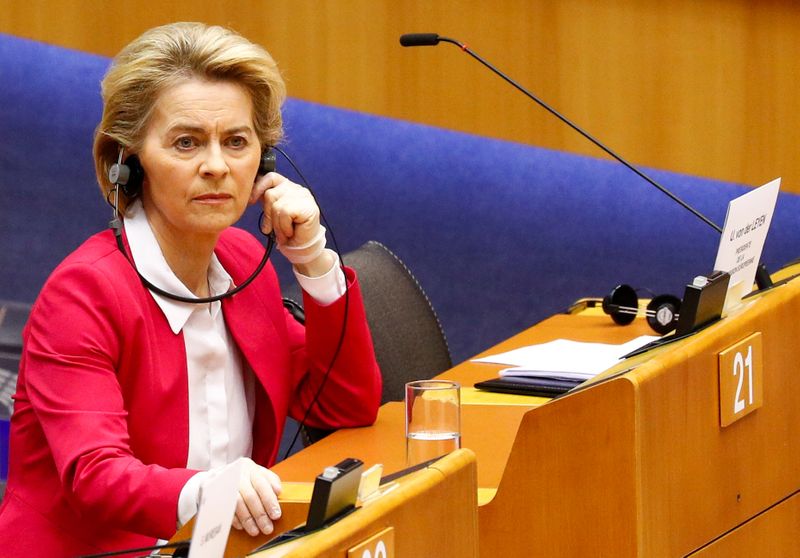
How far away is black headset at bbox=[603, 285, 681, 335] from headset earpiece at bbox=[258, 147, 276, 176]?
0.77 metres

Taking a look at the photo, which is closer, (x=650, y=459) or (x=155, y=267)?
(x=650, y=459)

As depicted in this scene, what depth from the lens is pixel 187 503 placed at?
1621 millimetres

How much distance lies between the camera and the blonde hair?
6.25ft

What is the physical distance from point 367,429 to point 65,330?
1.78 ft

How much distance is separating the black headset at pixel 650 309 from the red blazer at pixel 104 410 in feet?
2.59

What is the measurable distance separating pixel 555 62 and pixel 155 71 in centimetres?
214

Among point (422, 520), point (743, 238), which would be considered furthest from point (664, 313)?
point (422, 520)

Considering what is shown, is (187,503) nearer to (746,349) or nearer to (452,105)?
(746,349)

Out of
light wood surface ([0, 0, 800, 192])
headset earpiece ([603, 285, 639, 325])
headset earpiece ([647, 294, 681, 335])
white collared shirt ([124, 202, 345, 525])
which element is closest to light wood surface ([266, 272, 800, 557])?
white collared shirt ([124, 202, 345, 525])

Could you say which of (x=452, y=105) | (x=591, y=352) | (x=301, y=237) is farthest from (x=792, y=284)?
(x=452, y=105)

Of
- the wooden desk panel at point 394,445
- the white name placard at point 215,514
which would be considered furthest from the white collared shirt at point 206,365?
the white name placard at point 215,514

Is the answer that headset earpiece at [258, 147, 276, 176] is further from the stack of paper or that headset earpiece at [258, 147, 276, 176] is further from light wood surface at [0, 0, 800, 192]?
light wood surface at [0, 0, 800, 192]

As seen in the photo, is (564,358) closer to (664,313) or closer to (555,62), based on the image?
(664,313)

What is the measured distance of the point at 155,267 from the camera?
190 centimetres
